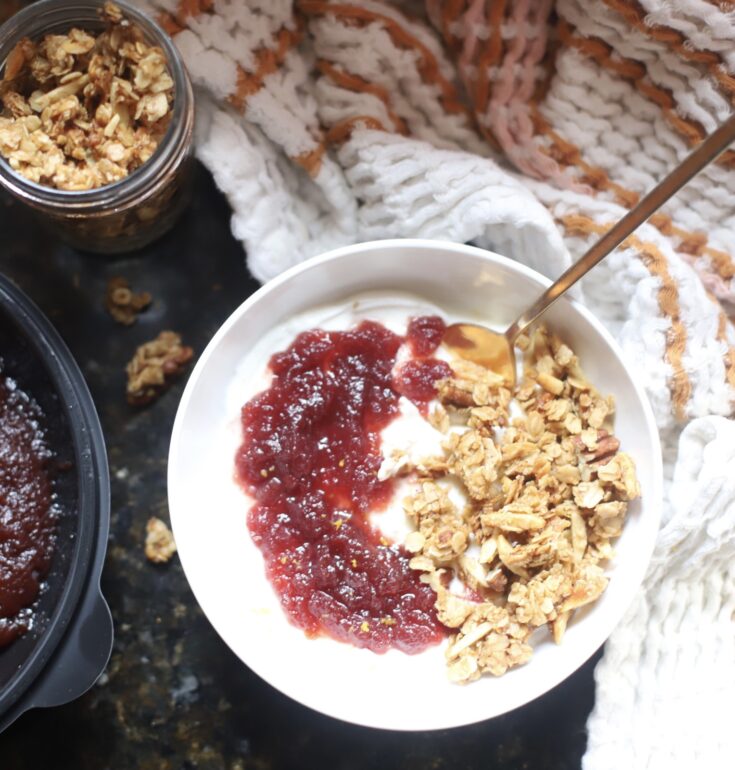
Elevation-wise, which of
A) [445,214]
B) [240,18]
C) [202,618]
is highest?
[240,18]

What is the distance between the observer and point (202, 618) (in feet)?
4.37

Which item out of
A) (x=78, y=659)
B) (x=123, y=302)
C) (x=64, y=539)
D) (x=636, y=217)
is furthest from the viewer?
(x=123, y=302)

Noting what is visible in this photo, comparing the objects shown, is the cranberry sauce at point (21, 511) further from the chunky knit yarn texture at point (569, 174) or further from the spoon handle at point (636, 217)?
the spoon handle at point (636, 217)

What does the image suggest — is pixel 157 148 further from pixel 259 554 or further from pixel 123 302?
pixel 259 554

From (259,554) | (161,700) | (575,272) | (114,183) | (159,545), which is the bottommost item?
(161,700)

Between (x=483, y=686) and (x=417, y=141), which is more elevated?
(x=417, y=141)

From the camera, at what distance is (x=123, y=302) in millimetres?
1355

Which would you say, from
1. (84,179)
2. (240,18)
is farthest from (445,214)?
(84,179)

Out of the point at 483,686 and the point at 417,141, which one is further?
the point at 417,141

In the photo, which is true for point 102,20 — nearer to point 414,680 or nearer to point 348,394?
point 348,394

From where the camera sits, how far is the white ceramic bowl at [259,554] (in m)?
1.16

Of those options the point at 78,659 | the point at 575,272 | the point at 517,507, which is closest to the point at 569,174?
the point at 575,272

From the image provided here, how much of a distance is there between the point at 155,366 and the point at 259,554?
0.99 feet

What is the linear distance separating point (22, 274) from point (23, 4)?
14.2 inches
